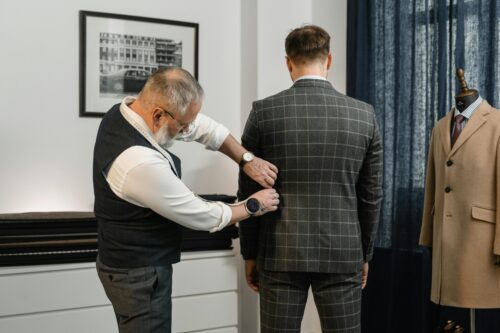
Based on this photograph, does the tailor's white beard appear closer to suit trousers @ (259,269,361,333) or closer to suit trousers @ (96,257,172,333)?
suit trousers @ (96,257,172,333)

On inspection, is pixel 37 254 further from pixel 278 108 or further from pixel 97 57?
pixel 278 108

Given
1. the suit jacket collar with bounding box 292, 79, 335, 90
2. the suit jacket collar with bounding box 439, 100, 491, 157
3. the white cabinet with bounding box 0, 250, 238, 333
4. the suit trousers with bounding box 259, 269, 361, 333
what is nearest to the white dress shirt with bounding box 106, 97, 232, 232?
the suit trousers with bounding box 259, 269, 361, 333

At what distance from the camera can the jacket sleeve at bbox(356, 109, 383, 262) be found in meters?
1.87

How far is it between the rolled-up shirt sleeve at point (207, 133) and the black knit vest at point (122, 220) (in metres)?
0.36

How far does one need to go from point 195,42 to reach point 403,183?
1.39 meters

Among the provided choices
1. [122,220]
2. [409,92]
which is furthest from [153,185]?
[409,92]

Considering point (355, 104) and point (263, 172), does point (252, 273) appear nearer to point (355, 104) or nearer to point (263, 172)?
point (263, 172)

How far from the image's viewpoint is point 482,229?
2.06 meters

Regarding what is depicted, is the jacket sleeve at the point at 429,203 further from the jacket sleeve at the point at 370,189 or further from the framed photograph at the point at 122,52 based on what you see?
the framed photograph at the point at 122,52

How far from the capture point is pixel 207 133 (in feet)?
6.45

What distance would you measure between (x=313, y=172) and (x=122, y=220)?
625 mm

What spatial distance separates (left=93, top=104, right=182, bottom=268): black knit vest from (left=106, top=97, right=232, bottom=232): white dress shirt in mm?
30

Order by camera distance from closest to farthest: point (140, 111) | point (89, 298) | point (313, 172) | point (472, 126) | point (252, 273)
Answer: point (140, 111) → point (313, 172) → point (252, 273) → point (472, 126) → point (89, 298)

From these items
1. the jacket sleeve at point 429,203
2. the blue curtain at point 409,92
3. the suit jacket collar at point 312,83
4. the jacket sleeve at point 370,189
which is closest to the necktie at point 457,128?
the jacket sleeve at point 429,203
